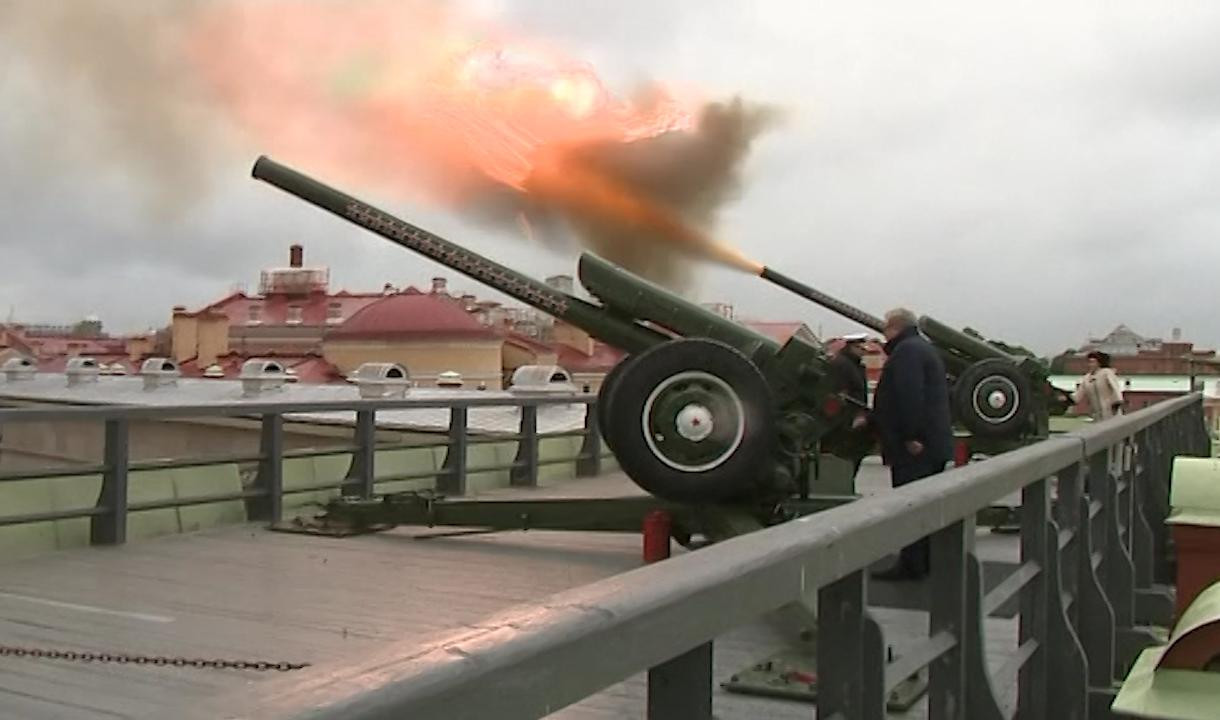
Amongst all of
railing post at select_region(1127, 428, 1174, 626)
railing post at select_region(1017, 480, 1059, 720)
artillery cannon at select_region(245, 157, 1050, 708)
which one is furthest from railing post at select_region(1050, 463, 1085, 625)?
artillery cannon at select_region(245, 157, 1050, 708)

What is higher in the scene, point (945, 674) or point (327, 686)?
point (327, 686)

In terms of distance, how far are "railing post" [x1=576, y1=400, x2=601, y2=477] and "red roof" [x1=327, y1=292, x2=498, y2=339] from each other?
20268 mm

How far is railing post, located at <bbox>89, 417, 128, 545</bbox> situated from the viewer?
7.84m

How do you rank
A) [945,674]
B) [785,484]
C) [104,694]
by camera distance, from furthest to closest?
[785,484] → [104,694] → [945,674]

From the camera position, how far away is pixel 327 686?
42.3 inches

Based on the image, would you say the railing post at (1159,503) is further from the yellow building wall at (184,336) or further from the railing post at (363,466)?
the yellow building wall at (184,336)

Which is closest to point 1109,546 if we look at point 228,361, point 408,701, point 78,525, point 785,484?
point 785,484

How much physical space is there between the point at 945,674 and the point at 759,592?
4.54 ft

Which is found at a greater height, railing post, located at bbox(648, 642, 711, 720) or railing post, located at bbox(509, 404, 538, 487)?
railing post, located at bbox(648, 642, 711, 720)

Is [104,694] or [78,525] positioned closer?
[104,694]

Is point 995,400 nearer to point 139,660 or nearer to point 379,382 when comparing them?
point 379,382

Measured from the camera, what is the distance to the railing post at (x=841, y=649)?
7.01 feet

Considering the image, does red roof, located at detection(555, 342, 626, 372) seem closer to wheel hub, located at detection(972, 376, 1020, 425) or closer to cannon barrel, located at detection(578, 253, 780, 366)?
wheel hub, located at detection(972, 376, 1020, 425)

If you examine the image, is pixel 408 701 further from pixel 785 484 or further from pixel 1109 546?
pixel 785 484
